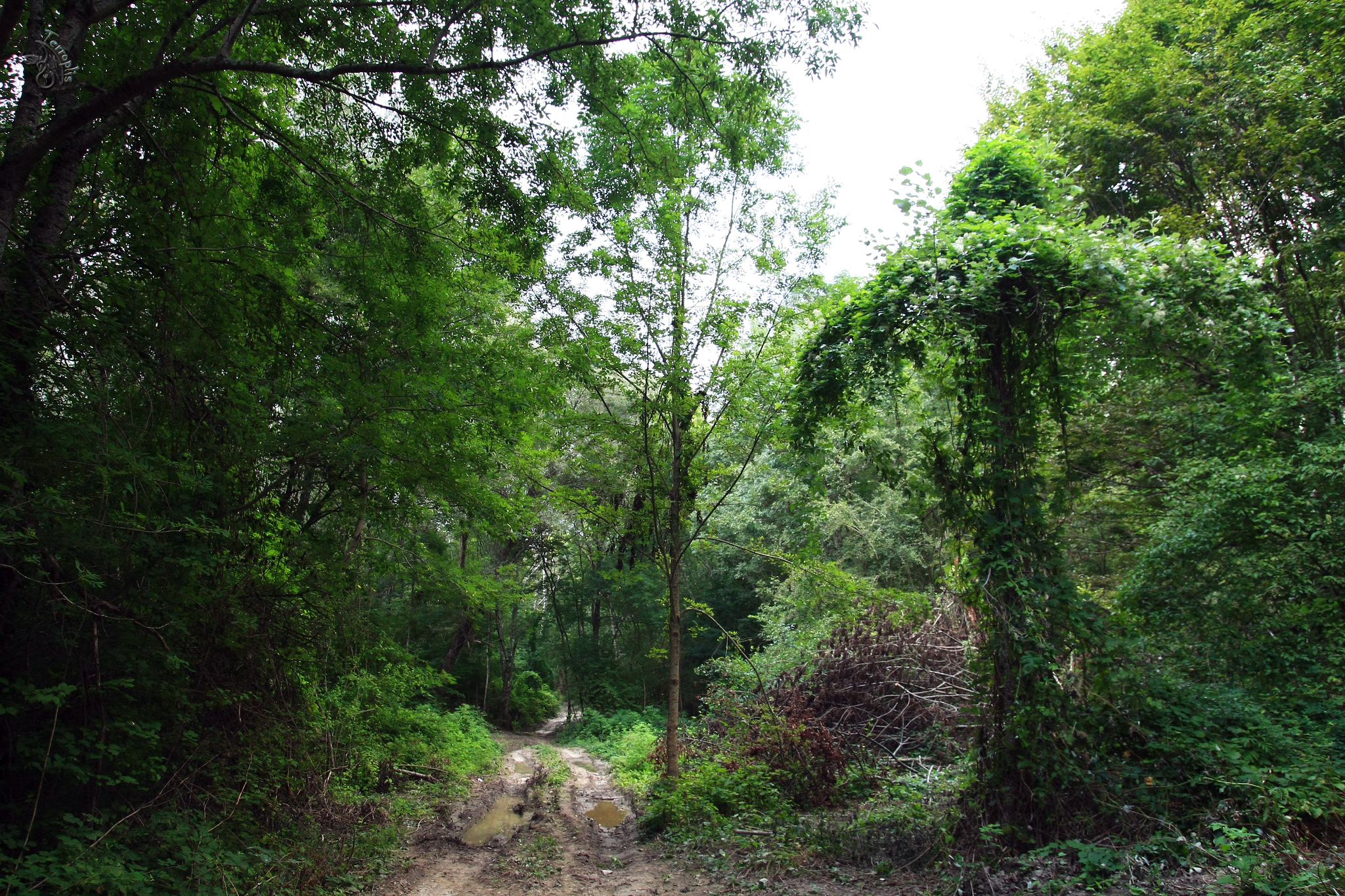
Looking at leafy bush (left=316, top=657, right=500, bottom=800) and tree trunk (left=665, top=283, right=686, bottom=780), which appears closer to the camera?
leafy bush (left=316, top=657, right=500, bottom=800)

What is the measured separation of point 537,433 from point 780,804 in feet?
16.7

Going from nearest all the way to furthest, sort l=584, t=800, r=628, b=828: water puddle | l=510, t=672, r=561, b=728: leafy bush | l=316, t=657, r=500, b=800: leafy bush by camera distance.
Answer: l=316, t=657, r=500, b=800: leafy bush → l=584, t=800, r=628, b=828: water puddle → l=510, t=672, r=561, b=728: leafy bush

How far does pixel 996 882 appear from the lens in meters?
3.88

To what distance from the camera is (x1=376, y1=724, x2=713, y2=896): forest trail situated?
17.5ft

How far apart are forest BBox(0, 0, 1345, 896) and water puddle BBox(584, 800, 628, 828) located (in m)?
1.12

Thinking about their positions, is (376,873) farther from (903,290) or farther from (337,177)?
(903,290)

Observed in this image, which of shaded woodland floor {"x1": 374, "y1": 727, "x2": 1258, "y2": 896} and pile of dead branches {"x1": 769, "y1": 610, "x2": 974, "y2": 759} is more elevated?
pile of dead branches {"x1": 769, "y1": 610, "x2": 974, "y2": 759}

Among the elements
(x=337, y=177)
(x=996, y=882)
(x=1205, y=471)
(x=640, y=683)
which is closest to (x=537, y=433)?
(x=337, y=177)

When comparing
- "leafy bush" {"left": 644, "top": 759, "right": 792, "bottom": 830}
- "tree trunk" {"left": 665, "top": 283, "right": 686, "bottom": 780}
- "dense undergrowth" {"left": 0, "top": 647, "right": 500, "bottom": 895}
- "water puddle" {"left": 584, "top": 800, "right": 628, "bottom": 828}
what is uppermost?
"tree trunk" {"left": 665, "top": 283, "right": 686, "bottom": 780}

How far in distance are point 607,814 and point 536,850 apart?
8.27ft

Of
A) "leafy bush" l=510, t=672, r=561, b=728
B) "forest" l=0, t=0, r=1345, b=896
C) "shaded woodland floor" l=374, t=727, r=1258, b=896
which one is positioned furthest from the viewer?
"leafy bush" l=510, t=672, r=561, b=728

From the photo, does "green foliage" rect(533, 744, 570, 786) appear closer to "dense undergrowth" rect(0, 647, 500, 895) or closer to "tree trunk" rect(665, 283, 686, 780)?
"dense undergrowth" rect(0, 647, 500, 895)

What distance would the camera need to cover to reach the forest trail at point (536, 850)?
534 cm

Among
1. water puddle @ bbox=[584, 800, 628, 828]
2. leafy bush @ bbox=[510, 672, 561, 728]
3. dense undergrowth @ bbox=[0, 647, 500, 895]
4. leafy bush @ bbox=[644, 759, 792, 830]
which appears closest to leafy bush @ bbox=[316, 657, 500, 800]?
dense undergrowth @ bbox=[0, 647, 500, 895]
